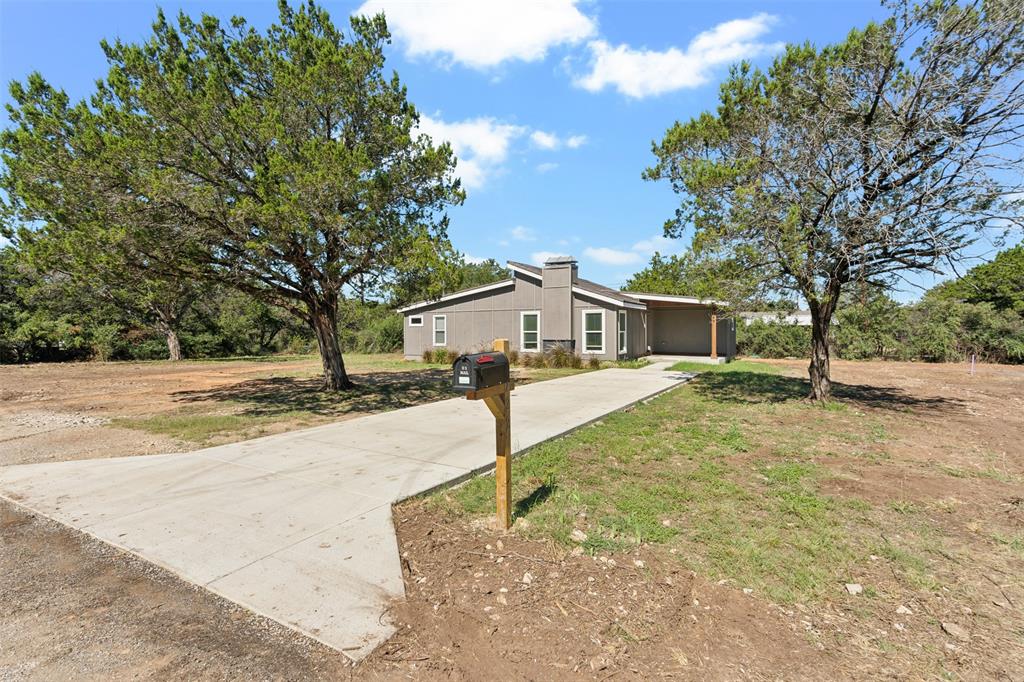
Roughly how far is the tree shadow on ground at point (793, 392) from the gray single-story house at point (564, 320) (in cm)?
474

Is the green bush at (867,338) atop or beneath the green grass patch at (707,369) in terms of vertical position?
atop

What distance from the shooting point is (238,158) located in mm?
9727

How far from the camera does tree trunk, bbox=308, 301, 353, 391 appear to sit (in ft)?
38.4

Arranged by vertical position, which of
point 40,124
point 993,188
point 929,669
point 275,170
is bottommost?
point 929,669

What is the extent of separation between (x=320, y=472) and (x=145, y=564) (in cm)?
206

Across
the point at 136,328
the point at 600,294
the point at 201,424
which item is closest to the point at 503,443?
the point at 201,424

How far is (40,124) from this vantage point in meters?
8.62

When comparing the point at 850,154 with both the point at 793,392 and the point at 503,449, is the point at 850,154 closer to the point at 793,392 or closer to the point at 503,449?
the point at 793,392

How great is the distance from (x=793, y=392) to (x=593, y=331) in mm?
9234

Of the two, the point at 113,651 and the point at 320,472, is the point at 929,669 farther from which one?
the point at 320,472

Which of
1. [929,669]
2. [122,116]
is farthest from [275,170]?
[929,669]

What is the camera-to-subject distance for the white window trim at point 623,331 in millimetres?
19812

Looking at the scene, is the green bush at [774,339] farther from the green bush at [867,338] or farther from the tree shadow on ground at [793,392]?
the tree shadow on ground at [793,392]

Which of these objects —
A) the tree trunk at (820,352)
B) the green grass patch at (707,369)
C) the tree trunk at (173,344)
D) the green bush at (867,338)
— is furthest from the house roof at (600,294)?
the tree trunk at (173,344)
